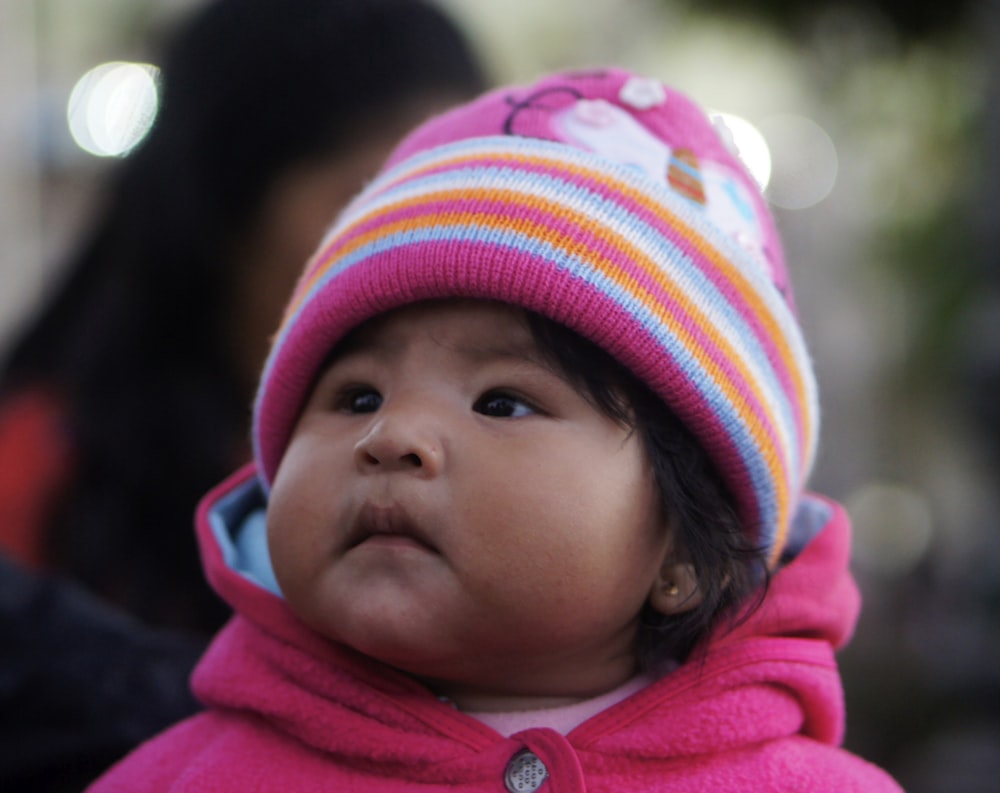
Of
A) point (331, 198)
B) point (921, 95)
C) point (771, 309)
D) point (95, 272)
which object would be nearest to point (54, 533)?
point (95, 272)

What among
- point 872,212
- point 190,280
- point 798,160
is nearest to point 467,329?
point 190,280

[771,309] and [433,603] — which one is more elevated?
[771,309]

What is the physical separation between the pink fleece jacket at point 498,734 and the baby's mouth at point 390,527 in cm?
23

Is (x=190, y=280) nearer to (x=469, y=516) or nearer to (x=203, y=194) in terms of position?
(x=203, y=194)

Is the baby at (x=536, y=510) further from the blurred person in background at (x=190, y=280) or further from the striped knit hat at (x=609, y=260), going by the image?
the blurred person in background at (x=190, y=280)

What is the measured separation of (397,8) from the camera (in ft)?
8.82

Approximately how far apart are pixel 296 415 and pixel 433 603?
1.37ft

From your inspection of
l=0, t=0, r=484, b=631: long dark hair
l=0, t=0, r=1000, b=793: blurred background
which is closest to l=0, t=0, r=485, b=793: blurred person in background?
l=0, t=0, r=484, b=631: long dark hair

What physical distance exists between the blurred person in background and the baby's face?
1.08 metres

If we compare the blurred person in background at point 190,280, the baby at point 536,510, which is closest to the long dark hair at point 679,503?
the baby at point 536,510

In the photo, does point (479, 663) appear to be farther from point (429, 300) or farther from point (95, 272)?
point (95, 272)

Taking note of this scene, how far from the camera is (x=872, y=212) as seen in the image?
993cm

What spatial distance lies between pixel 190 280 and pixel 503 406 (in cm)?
151

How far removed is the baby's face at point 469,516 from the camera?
3.99 ft
